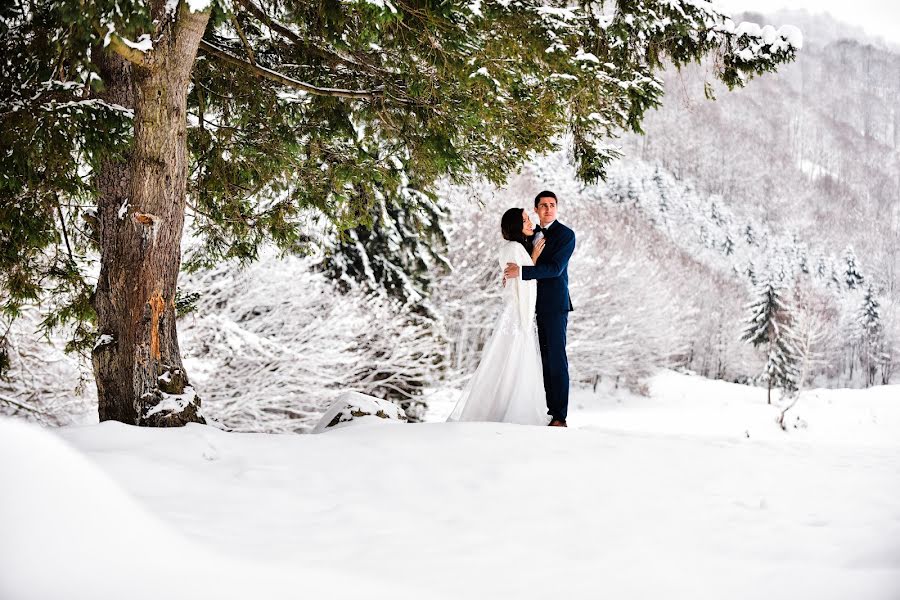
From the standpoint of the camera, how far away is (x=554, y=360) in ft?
17.9

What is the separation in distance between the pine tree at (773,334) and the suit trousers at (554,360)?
1522 inches

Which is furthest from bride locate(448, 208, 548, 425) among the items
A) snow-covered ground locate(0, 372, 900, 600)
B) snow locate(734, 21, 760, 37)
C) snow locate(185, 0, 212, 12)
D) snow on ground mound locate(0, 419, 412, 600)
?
snow on ground mound locate(0, 419, 412, 600)

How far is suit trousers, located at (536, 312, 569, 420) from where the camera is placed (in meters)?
5.41

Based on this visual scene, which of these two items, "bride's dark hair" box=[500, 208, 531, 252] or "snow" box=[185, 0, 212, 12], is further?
"bride's dark hair" box=[500, 208, 531, 252]

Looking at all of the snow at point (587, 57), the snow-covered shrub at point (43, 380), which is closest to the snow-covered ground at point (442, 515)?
the snow at point (587, 57)

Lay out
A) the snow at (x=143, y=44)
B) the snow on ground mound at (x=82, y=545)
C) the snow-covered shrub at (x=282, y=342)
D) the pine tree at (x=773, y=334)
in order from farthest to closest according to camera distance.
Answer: the pine tree at (x=773, y=334)
the snow-covered shrub at (x=282, y=342)
the snow at (x=143, y=44)
the snow on ground mound at (x=82, y=545)

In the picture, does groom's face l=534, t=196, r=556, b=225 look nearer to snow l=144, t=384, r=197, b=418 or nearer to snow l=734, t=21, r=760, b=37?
snow l=734, t=21, r=760, b=37

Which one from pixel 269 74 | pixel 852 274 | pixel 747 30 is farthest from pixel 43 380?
pixel 852 274

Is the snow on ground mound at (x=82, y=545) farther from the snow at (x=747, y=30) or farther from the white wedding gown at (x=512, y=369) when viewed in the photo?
the snow at (x=747, y=30)

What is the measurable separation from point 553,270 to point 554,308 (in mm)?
333

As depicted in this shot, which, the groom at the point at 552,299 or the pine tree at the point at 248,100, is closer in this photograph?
the pine tree at the point at 248,100

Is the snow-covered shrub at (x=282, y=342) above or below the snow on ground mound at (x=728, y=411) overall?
above

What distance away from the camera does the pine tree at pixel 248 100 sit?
427 centimetres

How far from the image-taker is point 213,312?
1209 centimetres
